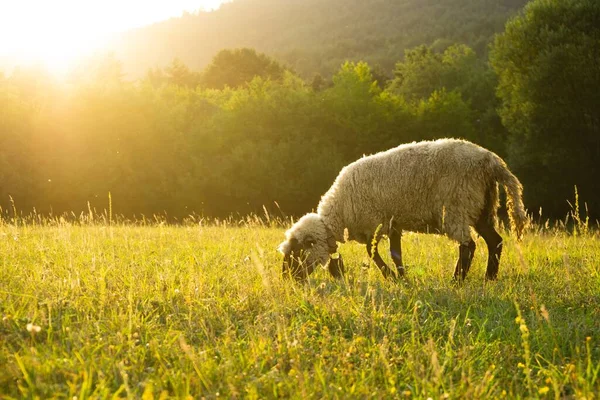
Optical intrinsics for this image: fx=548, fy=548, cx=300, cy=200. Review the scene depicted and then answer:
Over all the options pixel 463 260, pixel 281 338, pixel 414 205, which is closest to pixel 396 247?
pixel 414 205

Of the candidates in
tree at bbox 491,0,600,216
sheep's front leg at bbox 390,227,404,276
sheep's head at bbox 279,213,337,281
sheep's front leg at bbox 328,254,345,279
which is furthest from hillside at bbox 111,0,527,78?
sheep's front leg at bbox 328,254,345,279

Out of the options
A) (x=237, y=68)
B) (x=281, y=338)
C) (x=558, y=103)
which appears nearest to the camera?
(x=281, y=338)

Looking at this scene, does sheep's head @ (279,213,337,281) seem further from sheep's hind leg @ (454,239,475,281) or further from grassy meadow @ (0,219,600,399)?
sheep's hind leg @ (454,239,475,281)

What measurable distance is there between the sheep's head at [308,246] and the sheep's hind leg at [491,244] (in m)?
2.03

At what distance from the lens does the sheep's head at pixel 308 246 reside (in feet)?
24.0

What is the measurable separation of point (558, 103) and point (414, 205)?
18041 millimetres

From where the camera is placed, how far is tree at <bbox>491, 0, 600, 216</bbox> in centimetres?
2214

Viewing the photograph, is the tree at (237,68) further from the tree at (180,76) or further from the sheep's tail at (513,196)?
the sheep's tail at (513,196)

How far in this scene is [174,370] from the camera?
11.6ft

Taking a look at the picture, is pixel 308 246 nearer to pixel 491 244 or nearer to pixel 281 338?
pixel 491 244

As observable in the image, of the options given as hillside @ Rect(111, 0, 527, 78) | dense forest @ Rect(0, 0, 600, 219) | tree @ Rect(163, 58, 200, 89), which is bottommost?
dense forest @ Rect(0, 0, 600, 219)

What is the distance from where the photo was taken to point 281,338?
3.94 meters

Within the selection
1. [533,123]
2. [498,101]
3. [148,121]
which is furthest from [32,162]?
[498,101]

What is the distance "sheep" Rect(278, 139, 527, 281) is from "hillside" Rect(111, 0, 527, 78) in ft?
210
